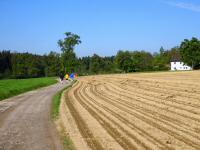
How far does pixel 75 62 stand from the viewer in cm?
12706

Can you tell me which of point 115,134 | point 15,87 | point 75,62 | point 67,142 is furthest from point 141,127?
point 75,62

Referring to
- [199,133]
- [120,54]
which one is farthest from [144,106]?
[120,54]

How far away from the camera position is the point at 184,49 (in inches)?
4466

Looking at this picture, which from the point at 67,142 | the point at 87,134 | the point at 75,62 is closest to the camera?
the point at 67,142

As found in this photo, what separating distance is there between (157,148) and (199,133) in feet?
7.11

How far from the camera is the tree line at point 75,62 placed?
112812 millimetres

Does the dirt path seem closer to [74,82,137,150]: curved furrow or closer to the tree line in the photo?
[74,82,137,150]: curved furrow

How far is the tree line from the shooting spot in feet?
370

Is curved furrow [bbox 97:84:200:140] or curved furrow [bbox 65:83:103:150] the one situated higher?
curved furrow [bbox 97:84:200:140]

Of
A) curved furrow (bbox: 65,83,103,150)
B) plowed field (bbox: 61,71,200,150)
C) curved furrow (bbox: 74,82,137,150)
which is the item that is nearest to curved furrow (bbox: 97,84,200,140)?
plowed field (bbox: 61,71,200,150)

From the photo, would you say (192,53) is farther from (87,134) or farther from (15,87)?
(87,134)

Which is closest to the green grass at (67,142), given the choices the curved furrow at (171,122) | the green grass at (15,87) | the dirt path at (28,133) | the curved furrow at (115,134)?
the dirt path at (28,133)

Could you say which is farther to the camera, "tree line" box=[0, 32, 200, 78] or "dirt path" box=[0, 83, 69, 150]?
"tree line" box=[0, 32, 200, 78]

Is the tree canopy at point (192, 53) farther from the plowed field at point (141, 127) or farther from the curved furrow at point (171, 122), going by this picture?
the curved furrow at point (171, 122)
